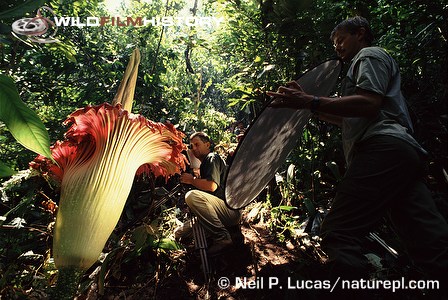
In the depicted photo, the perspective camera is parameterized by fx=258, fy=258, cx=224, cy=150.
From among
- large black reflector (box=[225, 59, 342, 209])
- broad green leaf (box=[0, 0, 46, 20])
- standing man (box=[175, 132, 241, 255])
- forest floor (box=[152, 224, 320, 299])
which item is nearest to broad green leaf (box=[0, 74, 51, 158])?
broad green leaf (box=[0, 0, 46, 20])

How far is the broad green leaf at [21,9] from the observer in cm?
70

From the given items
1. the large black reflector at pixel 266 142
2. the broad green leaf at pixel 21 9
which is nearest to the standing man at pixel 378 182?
the large black reflector at pixel 266 142

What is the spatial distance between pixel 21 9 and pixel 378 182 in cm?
141

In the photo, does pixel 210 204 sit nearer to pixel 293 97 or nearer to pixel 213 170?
pixel 213 170

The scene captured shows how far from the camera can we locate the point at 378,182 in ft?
3.71

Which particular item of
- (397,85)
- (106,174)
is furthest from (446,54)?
(106,174)

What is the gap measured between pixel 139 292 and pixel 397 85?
6.52ft

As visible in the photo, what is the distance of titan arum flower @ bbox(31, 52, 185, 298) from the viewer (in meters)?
0.90

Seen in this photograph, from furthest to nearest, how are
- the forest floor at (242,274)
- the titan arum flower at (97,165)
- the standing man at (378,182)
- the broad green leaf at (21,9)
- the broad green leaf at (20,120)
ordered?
the forest floor at (242,274), the standing man at (378,182), the titan arum flower at (97,165), the broad green leaf at (21,9), the broad green leaf at (20,120)

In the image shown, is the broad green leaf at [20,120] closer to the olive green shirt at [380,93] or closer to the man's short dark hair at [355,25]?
the olive green shirt at [380,93]

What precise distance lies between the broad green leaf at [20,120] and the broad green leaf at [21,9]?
25 cm

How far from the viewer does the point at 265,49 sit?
3.71 m

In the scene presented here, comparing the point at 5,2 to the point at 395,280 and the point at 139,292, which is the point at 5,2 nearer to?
the point at 139,292

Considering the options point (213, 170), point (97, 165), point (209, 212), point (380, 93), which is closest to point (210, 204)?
point (209, 212)
